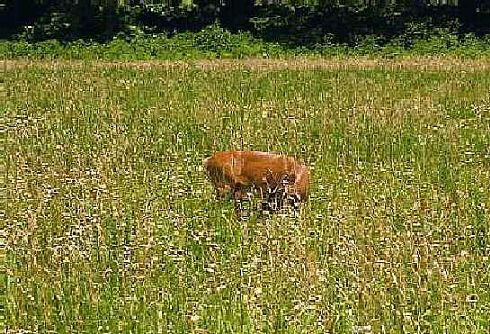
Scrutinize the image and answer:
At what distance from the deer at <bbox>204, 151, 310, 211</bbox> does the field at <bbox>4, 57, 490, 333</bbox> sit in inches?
7.1

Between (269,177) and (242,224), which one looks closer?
(242,224)

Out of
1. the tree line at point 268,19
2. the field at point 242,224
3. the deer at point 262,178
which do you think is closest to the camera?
the field at point 242,224

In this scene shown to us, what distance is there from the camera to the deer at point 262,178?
7125 millimetres

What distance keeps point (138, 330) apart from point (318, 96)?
10.5 m

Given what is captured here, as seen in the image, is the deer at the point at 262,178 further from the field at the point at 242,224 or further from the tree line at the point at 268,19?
the tree line at the point at 268,19

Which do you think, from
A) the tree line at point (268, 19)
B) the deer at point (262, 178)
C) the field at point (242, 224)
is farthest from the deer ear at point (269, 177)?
the tree line at point (268, 19)

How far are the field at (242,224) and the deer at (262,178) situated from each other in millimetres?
180

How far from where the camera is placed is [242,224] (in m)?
6.54

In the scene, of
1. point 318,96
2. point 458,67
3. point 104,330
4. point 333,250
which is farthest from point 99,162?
point 458,67

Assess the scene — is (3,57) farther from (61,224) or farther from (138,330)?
(138,330)

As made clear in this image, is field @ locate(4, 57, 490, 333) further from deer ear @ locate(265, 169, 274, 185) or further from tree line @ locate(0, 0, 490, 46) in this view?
tree line @ locate(0, 0, 490, 46)

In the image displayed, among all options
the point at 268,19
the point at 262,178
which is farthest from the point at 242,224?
the point at 268,19

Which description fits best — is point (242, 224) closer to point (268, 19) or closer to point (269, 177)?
point (269, 177)

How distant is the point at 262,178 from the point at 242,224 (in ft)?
2.30
